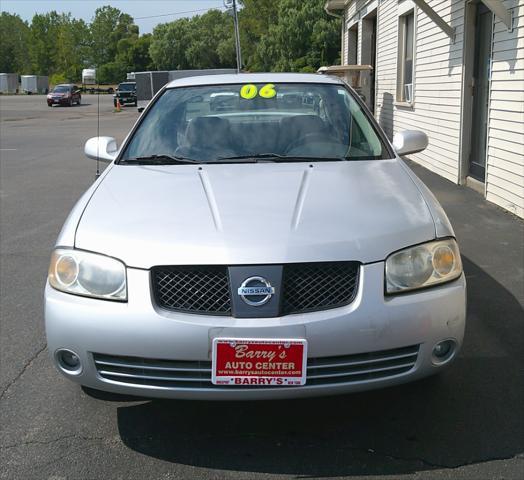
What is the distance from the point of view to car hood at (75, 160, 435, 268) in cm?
268

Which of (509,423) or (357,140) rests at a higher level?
(357,140)

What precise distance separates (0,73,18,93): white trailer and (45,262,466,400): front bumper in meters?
88.5

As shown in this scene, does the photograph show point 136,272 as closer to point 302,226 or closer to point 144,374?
point 144,374

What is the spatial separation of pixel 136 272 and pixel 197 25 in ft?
336

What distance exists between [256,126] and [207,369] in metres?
1.98

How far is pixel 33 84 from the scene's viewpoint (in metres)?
82.5

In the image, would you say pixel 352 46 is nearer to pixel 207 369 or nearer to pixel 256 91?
pixel 256 91

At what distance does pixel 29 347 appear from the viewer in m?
4.08

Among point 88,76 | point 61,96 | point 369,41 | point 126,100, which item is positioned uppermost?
point 369,41

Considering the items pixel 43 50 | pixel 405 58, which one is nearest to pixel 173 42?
pixel 43 50

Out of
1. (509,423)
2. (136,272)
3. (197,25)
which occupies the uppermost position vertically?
(197,25)

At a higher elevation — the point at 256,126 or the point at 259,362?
the point at 256,126

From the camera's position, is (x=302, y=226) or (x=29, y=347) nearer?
(x=302, y=226)

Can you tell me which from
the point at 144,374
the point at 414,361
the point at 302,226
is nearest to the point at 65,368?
the point at 144,374
